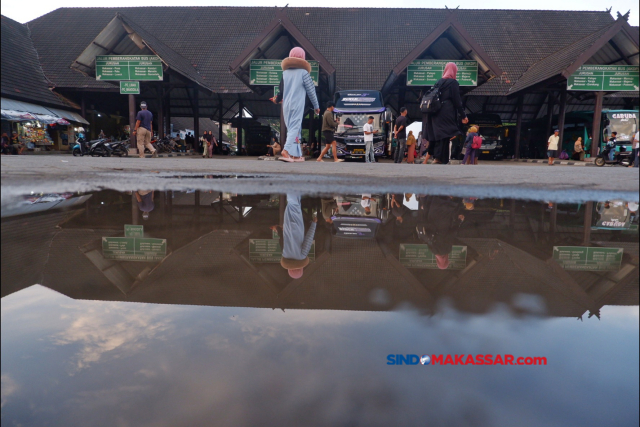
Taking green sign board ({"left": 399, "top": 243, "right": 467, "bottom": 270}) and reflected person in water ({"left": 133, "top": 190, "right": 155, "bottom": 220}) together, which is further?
reflected person in water ({"left": 133, "top": 190, "right": 155, "bottom": 220})

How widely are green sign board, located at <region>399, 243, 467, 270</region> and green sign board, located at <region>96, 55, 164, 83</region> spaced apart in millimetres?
17595

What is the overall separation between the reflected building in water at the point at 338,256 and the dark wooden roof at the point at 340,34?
68.5ft

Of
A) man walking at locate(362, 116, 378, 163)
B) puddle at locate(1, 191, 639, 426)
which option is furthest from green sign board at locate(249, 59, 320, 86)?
puddle at locate(1, 191, 639, 426)

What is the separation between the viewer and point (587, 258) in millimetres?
1776

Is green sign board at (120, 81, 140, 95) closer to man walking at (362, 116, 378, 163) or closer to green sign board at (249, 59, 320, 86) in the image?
green sign board at (249, 59, 320, 86)

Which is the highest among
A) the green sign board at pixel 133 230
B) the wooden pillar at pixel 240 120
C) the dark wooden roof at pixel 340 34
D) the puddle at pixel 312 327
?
the dark wooden roof at pixel 340 34

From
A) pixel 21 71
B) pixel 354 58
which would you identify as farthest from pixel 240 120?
pixel 21 71

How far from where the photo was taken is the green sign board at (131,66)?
17406 millimetres

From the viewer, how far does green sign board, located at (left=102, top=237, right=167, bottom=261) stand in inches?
66.4

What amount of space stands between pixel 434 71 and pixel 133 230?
1682 cm

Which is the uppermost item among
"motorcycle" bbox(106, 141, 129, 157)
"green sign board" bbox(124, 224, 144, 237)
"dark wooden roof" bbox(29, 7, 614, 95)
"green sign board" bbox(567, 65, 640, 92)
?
"dark wooden roof" bbox(29, 7, 614, 95)

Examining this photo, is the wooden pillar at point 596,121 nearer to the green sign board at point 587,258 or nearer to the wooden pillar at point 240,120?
the wooden pillar at point 240,120

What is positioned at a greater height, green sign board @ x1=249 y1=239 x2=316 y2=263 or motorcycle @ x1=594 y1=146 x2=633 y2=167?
motorcycle @ x1=594 y1=146 x2=633 y2=167

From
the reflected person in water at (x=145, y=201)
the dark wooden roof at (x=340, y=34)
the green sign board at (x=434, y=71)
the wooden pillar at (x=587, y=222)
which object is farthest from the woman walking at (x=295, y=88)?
the dark wooden roof at (x=340, y=34)
